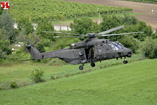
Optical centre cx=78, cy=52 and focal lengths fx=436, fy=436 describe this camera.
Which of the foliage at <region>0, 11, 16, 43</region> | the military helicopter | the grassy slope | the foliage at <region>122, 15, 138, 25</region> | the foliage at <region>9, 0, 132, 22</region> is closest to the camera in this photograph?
the military helicopter

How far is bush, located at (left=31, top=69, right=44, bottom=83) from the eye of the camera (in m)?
84.4

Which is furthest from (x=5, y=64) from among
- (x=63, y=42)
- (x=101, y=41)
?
(x=101, y=41)

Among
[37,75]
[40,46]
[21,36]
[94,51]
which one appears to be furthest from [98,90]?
[94,51]

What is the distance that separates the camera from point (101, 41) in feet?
155

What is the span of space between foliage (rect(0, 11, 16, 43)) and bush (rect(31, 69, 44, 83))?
3025 centimetres

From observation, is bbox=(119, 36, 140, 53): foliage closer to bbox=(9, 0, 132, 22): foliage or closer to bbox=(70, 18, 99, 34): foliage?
bbox=(70, 18, 99, 34): foliage

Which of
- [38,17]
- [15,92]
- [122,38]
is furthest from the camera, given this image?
[38,17]

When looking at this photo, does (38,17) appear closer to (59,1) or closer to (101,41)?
(59,1)

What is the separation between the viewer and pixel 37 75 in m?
85.6

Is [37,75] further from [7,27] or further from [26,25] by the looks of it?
[26,25]

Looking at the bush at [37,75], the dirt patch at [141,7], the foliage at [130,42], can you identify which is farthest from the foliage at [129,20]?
the bush at [37,75]

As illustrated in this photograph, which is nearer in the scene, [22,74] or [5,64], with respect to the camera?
[22,74]

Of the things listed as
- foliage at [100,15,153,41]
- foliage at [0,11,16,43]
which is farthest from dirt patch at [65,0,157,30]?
foliage at [0,11,16,43]

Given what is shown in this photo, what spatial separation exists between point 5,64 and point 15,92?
19710 millimetres
